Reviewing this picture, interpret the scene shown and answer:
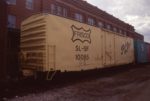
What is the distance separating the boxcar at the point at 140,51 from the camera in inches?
1027

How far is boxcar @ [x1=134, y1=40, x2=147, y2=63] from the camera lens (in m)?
26.1

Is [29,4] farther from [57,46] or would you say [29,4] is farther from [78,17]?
[57,46]

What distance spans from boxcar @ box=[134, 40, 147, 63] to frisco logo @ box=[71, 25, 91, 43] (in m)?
12.4

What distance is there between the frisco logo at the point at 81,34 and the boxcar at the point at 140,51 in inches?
489

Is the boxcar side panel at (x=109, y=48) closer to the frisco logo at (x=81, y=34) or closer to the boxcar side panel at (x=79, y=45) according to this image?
the boxcar side panel at (x=79, y=45)

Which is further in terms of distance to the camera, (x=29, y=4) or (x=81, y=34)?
(x=29, y=4)

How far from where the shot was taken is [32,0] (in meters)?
32.1

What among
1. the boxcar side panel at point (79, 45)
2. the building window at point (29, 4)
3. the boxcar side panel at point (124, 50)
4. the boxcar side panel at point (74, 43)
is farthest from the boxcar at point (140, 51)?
the building window at point (29, 4)

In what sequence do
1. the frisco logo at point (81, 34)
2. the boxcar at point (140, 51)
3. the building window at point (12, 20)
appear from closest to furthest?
the frisco logo at point (81, 34)
the boxcar at point (140, 51)
the building window at point (12, 20)

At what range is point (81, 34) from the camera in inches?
560

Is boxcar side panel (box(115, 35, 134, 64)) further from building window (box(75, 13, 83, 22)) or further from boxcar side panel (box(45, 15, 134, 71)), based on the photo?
building window (box(75, 13, 83, 22))

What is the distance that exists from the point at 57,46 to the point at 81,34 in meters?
2.64

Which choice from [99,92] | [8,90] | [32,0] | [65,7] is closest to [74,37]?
[99,92]

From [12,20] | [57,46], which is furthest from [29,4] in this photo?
[57,46]
